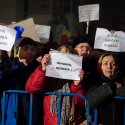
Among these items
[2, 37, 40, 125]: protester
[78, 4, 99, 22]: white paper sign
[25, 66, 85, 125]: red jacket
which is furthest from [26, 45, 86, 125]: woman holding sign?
[78, 4, 99, 22]: white paper sign

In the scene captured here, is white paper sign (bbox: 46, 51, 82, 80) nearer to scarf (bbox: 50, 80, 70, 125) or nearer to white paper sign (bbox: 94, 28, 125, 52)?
scarf (bbox: 50, 80, 70, 125)

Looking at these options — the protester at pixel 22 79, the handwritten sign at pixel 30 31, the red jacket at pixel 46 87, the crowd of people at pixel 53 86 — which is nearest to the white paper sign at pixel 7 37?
the crowd of people at pixel 53 86

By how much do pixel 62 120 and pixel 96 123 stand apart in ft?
1.21

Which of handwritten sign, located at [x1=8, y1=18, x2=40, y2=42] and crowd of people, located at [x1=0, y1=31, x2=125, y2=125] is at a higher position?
handwritten sign, located at [x1=8, y1=18, x2=40, y2=42]

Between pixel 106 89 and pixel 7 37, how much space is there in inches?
50.9

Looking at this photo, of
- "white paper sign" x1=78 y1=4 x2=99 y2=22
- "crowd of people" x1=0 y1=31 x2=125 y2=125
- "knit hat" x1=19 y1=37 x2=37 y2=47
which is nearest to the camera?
"crowd of people" x1=0 y1=31 x2=125 y2=125

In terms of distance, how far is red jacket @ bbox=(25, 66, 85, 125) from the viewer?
205 inches

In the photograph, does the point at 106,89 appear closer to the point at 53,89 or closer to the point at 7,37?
the point at 53,89

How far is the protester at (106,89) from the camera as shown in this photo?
16.6ft

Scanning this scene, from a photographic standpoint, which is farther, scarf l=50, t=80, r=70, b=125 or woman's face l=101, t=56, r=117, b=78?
woman's face l=101, t=56, r=117, b=78

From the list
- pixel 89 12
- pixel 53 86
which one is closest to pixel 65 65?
pixel 53 86

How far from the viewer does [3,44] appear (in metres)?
5.48

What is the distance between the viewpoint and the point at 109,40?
6164mm

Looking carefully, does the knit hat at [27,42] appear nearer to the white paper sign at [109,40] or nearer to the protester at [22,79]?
the protester at [22,79]
